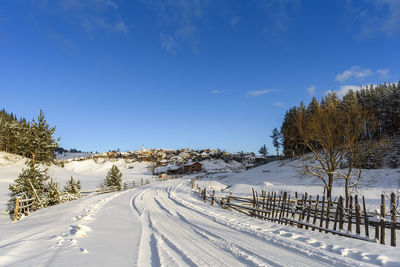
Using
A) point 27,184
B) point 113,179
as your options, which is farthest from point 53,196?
point 113,179

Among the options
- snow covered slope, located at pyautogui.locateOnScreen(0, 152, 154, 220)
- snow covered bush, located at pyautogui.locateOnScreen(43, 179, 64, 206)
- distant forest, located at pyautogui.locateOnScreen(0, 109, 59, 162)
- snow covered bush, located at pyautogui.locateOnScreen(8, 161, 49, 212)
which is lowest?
snow covered slope, located at pyautogui.locateOnScreen(0, 152, 154, 220)

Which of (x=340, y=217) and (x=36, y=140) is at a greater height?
(x=36, y=140)

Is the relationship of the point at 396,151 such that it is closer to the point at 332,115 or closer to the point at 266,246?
the point at 332,115

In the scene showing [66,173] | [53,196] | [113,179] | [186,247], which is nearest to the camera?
[186,247]

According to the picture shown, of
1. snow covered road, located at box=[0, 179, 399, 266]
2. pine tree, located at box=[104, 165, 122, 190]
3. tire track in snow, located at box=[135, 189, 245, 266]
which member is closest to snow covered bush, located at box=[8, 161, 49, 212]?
snow covered road, located at box=[0, 179, 399, 266]

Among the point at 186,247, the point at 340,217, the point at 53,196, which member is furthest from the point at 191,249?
the point at 53,196

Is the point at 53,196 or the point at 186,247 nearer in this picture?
the point at 186,247

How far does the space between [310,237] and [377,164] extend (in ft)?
153

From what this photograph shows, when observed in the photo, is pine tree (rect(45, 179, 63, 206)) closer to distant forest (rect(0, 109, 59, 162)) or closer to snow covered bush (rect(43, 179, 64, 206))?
snow covered bush (rect(43, 179, 64, 206))

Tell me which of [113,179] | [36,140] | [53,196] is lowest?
[113,179]

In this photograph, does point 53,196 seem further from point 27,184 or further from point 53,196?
point 27,184

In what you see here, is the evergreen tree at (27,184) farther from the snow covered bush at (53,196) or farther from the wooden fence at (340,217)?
the wooden fence at (340,217)

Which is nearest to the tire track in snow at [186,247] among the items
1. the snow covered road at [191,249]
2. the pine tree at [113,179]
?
the snow covered road at [191,249]

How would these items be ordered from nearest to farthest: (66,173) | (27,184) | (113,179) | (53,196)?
(27,184) → (53,196) → (113,179) → (66,173)
